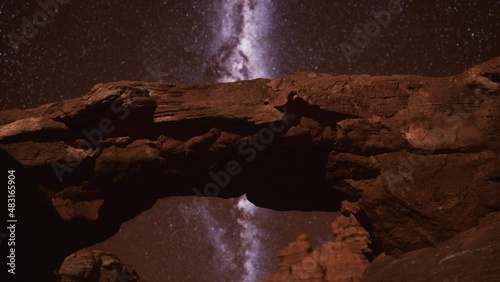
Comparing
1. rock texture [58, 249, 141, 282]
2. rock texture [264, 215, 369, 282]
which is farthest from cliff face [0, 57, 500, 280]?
rock texture [58, 249, 141, 282]

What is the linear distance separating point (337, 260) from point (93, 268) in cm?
609

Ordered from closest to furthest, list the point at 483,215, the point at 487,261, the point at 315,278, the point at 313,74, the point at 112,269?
the point at 487,261 → the point at 483,215 → the point at 313,74 → the point at 315,278 → the point at 112,269

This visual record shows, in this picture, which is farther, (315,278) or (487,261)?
(315,278)

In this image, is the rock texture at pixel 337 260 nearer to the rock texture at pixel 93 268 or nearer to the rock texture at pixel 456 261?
the rock texture at pixel 456 261

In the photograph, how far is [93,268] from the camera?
11125 millimetres

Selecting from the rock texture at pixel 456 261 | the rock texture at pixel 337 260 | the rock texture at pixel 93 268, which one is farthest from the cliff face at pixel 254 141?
the rock texture at pixel 93 268

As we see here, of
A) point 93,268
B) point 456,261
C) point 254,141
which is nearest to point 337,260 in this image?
point 254,141

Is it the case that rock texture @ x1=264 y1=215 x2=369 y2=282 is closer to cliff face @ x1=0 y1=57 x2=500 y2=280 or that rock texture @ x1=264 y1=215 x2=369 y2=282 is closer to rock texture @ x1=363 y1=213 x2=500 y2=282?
cliff face @ x1=0 y1=57 x2=500 y2=280

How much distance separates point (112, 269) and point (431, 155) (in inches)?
352

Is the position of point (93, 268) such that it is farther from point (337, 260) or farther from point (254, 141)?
point (254, 141)

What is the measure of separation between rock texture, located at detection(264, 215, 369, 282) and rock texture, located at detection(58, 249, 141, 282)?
164 inches

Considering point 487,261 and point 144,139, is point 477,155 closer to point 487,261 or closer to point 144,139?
point 487,261

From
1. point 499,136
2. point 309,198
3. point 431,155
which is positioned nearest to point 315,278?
point 309,198

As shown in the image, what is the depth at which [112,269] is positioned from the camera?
11.7 metres
